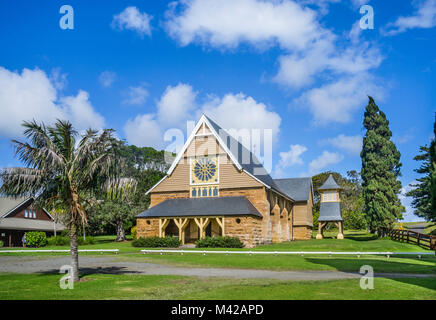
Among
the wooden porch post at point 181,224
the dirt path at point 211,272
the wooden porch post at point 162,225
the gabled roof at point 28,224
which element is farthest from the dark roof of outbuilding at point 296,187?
the dirt path at point 211,272

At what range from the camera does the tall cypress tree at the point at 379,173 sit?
151 feet

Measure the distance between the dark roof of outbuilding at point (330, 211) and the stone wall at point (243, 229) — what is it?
58.6ft

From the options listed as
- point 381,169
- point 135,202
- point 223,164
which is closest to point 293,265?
point 223,164

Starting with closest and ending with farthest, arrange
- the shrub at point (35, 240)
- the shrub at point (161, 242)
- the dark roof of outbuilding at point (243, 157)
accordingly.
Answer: the shrub at point (161, 242) < the dark roof of outbuilding at point (243, 157) < the shrub at point (35, 240)

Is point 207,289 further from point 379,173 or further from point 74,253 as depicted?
point 379,173

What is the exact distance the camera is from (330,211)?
168 feet

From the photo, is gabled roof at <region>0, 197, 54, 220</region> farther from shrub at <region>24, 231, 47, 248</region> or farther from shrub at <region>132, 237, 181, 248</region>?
shrub at <region>132, 237, 181, 248</region>

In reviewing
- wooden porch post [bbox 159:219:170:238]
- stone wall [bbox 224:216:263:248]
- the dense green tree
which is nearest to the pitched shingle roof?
the dense green tree

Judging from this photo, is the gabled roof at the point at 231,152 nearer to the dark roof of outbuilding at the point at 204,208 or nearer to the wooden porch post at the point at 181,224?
the dark roof of outbuilding at the point at 204,208

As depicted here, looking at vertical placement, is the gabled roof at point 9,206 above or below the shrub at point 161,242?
above
